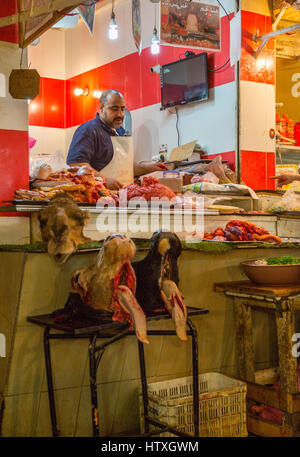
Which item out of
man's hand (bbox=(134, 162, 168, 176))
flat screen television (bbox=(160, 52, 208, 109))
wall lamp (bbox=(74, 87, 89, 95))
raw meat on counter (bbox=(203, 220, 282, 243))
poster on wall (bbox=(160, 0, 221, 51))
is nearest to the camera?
raw meat on counter (bbox=(203, 220, 282, 243))

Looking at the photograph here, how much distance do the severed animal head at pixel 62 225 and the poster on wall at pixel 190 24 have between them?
2.86 m

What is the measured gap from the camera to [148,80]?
24.5 ft

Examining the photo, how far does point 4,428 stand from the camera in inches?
119

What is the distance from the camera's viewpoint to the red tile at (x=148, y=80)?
7.33 metres

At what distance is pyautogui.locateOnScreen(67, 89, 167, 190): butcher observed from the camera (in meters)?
5.30

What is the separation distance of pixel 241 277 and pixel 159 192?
3.02 ft

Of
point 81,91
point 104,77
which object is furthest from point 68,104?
point 104,77

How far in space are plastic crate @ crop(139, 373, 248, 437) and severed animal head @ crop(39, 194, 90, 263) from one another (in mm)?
1058

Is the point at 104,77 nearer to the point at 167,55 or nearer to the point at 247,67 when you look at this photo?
the point at 167,55

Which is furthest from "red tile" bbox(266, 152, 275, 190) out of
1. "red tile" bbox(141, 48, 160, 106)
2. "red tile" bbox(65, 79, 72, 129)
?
"red tile" bbox(65, 79, 72, 129)

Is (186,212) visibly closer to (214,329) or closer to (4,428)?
(214,329)

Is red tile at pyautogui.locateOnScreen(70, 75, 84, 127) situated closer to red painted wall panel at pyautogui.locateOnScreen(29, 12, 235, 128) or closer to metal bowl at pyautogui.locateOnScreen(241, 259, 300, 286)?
red painted wall panel at pyautogui.locateOnScreen(29, 12, 235, 128)

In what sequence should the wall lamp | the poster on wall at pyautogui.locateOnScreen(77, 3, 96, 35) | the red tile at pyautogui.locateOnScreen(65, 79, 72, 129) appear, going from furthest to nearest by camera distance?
the red tile at pyautogui.locateOnScreen(65, 79, 72, 129), the wall lamp, the poster on wall at pyautogui.locateOnScreen(77, 3, 96, 35)

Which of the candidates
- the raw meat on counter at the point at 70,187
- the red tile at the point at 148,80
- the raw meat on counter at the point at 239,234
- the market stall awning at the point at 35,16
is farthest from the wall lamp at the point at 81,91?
the raw meat on counter at the point at 239,234
